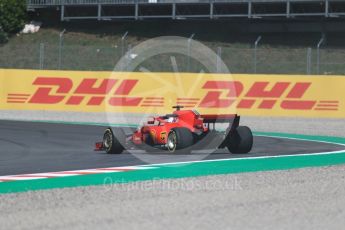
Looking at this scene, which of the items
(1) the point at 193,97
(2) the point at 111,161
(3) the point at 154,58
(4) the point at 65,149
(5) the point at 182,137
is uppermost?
(5) the point at 182,137

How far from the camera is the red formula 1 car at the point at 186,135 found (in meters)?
14.1

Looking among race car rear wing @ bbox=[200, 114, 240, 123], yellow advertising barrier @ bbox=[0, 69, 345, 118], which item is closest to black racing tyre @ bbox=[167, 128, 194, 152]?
race car rear wing @ bbox=[200, 114, 240, 123]

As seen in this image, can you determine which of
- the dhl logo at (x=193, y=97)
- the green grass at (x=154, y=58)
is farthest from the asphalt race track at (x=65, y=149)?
the green grass at (x=154, y=58)

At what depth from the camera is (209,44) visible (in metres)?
37.5

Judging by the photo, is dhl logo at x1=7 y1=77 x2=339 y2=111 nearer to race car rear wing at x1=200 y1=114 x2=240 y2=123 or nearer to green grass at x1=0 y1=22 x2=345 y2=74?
green grass at x1=0 y1=22 x2=345 y2=74

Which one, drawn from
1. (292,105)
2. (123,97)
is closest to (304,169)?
(292,105)

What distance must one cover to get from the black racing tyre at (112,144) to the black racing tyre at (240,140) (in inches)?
80.9

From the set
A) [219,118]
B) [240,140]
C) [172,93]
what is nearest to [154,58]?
[172,93]

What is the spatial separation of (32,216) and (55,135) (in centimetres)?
1259

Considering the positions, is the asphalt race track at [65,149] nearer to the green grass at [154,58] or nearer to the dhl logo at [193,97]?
the dhl logo at [193,97]

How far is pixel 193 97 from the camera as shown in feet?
89.5

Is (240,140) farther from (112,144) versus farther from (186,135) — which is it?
(112,144)

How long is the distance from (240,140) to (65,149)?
12.5 ft

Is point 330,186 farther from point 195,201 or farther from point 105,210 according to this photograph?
point 105,210
